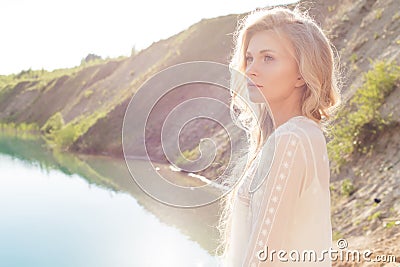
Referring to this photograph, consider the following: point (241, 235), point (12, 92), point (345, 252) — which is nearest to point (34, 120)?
point (12, 92)

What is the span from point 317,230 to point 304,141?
12.2 inches

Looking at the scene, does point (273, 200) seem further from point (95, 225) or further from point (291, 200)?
point (95, 225)

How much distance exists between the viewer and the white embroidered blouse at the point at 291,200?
1491 millimetres

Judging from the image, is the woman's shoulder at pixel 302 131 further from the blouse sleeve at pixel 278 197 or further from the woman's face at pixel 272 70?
the woman's face at pixel 272 70

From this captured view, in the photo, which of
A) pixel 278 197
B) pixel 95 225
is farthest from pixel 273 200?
pixel 95 225

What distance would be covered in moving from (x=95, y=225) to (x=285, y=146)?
12348 mm

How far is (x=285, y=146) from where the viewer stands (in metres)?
1.50

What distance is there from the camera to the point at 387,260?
621cm

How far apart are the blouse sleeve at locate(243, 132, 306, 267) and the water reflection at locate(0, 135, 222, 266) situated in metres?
8.79

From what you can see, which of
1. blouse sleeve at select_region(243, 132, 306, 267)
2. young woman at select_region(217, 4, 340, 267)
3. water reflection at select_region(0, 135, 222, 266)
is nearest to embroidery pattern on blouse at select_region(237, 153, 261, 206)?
young woman at select_region(217, 4, 340, 267)

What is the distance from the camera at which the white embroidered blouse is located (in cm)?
149

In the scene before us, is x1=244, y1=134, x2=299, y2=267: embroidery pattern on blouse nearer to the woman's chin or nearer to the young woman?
the young woman

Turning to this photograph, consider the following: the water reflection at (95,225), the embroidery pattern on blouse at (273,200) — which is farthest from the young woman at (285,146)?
the water reflection at (95,225)

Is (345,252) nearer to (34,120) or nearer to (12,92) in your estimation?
(34,120)
